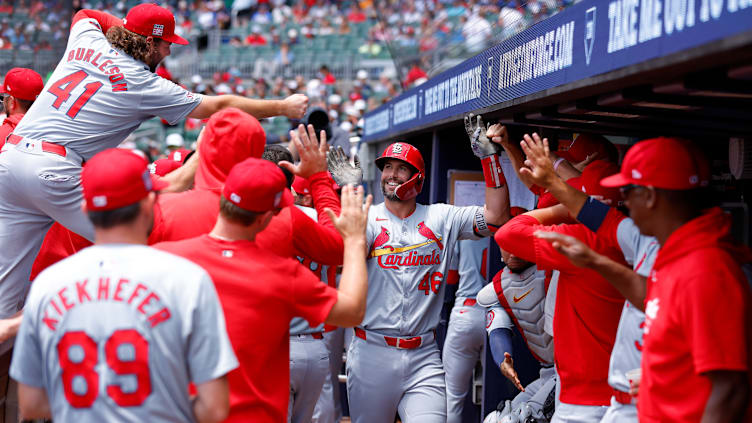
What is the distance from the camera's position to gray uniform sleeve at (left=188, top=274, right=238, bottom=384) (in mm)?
2340

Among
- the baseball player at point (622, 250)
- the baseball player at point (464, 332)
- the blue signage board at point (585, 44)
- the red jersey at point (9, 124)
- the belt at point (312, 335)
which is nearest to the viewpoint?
the blue signage board at point (585, 44)

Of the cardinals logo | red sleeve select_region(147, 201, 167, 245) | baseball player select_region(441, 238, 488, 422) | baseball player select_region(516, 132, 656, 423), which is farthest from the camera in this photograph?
baseball player select_region(441, 238, 488, 422)

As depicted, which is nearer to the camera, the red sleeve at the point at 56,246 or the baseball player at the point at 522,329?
the baseball player at the point at 522,329

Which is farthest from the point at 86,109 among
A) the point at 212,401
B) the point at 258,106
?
the point at 212,401

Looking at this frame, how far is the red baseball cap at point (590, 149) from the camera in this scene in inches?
154

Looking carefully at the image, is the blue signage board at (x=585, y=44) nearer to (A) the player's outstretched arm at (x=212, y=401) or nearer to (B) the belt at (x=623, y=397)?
(B) the belt at (x=623, y=397)

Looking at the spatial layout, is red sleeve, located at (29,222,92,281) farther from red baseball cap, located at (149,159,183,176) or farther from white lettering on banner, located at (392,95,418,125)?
white lettering on banner, located at (392,95,418,125)

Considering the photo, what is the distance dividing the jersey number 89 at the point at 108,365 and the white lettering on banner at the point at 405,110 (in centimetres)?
417

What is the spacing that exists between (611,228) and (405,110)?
11.3ft

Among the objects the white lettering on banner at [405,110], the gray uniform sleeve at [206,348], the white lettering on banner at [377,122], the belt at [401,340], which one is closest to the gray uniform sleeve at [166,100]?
the belt at [401,340]

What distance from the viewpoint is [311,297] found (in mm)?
2779

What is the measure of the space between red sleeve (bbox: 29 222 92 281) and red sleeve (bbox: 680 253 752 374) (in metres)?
3.65

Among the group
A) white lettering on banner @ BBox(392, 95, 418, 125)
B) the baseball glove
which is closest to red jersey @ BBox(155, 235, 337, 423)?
the baseball glove

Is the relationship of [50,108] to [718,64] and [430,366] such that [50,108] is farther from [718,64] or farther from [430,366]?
[718,64]
